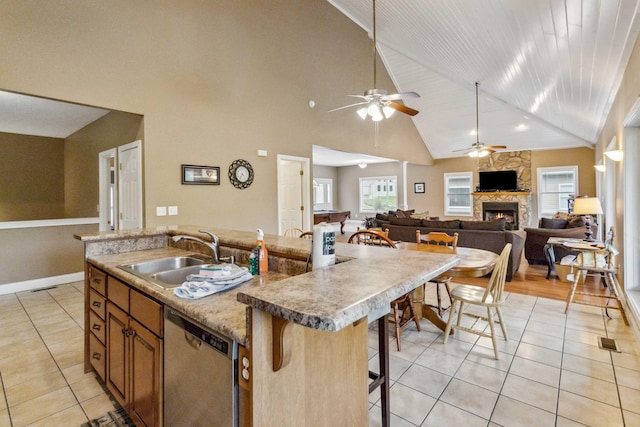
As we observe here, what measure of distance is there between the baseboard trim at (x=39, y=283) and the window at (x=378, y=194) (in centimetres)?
951

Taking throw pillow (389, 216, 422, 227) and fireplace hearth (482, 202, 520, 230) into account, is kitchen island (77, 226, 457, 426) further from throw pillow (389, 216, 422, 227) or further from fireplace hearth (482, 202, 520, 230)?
fireplace hearth (482, 202, 520, 230)

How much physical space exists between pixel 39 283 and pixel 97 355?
353 centimetres

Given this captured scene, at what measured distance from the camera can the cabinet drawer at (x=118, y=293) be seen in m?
1.71

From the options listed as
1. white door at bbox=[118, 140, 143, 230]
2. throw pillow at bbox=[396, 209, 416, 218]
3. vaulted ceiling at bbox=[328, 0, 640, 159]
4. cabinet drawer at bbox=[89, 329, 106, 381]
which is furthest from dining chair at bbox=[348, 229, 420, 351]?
throw pillow at bbox=[396, 209, 416, 218]

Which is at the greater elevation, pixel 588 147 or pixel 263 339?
pixel 588 147

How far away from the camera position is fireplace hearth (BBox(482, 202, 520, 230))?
893 cm

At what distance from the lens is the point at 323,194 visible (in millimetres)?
12578

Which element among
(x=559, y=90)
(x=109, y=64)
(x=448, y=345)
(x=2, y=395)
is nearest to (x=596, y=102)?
(x=559, y=90)

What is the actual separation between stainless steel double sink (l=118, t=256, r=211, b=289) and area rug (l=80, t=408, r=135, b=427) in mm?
818

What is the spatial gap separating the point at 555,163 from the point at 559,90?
5.31 metres

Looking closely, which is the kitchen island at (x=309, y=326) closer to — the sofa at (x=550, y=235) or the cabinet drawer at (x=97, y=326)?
the cabinet drawer at (x=97, y=326)

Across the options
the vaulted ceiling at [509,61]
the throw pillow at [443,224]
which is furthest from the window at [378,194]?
the throw pillow at [443,224]

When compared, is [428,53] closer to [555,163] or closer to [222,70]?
[222,70]

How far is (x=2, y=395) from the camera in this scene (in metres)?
2.13
